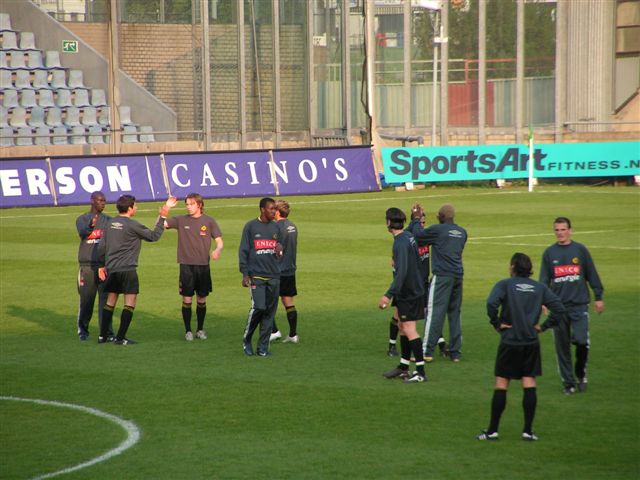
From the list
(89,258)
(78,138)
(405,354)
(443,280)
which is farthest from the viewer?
(78,138)

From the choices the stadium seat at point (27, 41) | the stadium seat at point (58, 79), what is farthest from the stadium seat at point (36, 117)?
the stadium seat at point (27, 41)

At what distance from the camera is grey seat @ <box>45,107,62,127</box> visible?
40.6 m

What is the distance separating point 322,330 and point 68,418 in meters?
5.48

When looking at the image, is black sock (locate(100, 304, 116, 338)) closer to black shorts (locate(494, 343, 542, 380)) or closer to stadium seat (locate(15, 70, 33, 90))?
black shorts (locate(494, 343, 542, 380))

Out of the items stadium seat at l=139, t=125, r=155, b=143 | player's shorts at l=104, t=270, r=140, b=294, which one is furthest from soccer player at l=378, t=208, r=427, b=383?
stadium seat at l=139, t=125, r=155, b=143

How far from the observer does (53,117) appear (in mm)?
40750

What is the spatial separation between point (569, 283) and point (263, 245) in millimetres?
4095

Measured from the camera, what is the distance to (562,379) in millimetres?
12445

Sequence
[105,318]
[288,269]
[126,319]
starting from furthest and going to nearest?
[105,318] < [288,269] < [126,319]

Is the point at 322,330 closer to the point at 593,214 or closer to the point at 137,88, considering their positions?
the point at 593,214

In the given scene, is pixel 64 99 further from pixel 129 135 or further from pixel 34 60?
pixel 129 135

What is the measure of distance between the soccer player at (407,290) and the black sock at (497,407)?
244cm

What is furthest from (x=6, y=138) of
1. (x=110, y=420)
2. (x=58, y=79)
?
(x=110, y=420)

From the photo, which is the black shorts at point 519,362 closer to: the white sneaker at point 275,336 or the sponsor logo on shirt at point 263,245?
the sponsor logo on shirt at point 263,245
